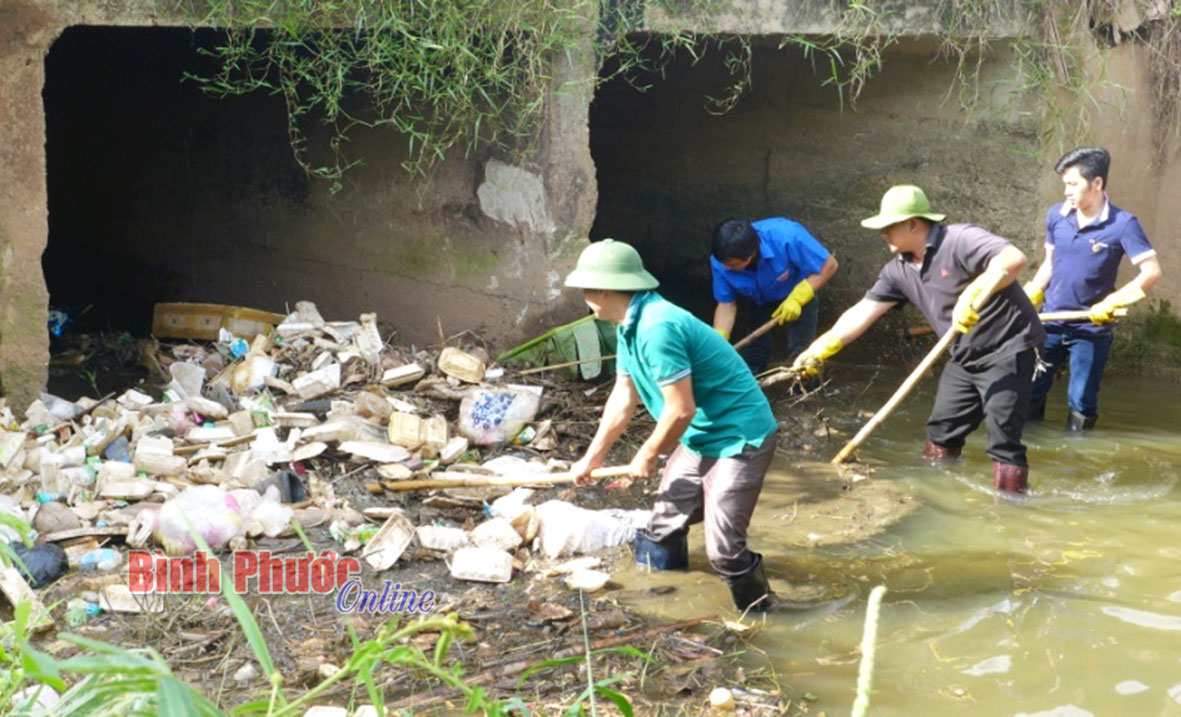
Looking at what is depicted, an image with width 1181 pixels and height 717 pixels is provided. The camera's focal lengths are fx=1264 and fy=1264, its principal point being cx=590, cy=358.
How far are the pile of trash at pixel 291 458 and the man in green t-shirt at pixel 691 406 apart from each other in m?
0.60

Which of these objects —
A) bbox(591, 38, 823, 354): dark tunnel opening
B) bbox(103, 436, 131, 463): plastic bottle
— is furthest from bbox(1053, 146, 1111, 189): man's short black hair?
bbox(103, 436, 131, 463): plastic bottle

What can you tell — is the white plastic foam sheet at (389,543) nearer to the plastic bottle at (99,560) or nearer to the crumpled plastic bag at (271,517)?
the crumpled plastic bag at (271,517)

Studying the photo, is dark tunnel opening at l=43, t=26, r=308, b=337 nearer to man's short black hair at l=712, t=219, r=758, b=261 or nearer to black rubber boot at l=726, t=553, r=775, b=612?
man's short black hair at l=712, t=219, r=758, b=261

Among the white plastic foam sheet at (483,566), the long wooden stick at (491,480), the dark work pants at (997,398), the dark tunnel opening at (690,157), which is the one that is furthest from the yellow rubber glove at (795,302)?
the white plastic foam sheet at (483,566)

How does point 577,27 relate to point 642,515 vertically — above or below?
above

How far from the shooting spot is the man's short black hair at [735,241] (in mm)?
6668

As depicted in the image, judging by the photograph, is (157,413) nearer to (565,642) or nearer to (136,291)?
(565,642)

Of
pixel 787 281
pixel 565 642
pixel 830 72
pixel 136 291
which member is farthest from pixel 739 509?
pixel 136 291

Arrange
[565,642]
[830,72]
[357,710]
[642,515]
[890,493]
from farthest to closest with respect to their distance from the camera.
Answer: [830,72]
[890,493]
[642,515]
[565,642]
[357,710]

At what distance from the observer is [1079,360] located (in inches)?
269

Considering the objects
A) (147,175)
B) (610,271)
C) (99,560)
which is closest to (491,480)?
(610,271)

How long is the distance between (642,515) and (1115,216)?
3070 millimetres

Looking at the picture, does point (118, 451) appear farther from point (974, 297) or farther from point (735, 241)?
point (974, 297)

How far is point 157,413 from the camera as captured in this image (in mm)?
6191
